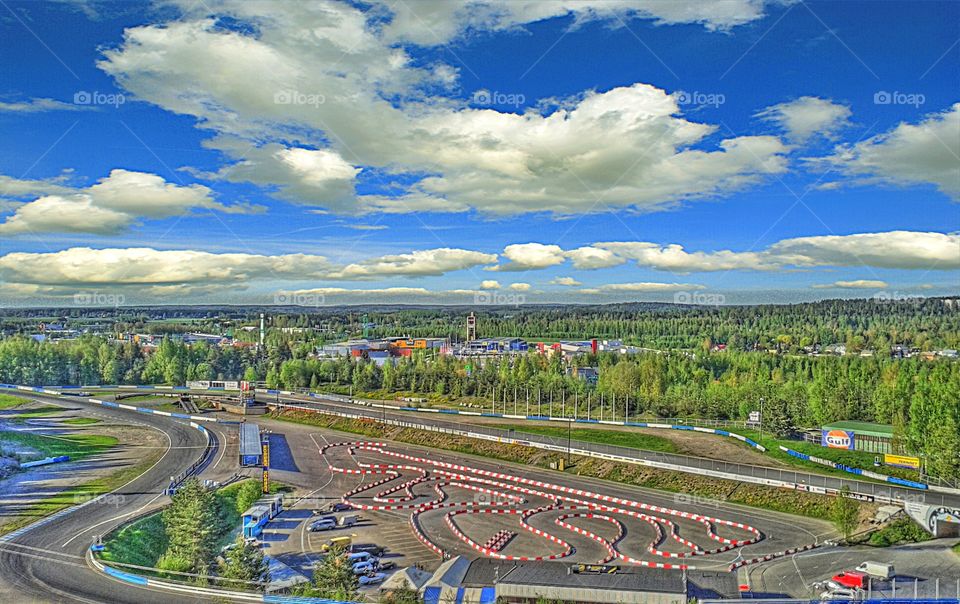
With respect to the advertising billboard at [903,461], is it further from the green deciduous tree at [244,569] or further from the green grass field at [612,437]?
the green deciduous tree at [244,569]

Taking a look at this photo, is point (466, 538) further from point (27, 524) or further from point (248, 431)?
point (248, 431)

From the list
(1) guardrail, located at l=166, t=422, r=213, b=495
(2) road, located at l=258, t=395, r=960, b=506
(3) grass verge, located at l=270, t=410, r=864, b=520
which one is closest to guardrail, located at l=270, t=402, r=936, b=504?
(2) road, located at l=258, t=395, r=960, b=506

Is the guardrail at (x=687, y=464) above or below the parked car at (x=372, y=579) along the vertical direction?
→ above

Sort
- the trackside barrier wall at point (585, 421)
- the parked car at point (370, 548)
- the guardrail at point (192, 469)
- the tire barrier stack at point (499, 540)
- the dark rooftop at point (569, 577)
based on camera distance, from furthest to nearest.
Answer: the trackside barrier wall at point (585, 421) < the guardrail at point (192, 469) < the tire barrier stack at point (499, 540) < the parked car at point (370, 548) < the dark rooftop at point (569, 577)

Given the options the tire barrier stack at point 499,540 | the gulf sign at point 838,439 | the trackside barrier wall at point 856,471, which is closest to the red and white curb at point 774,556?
the tire barrier stack at point 499,540

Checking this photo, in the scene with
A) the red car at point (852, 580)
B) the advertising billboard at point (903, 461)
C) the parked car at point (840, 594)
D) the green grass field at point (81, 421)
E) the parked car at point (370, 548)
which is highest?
the advertising billboard at point (903, 461)

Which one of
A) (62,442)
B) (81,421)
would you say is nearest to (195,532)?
(62,442)

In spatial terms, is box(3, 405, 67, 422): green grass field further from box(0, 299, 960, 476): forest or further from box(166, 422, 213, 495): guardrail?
box(0, 299, 960, 476): forest
